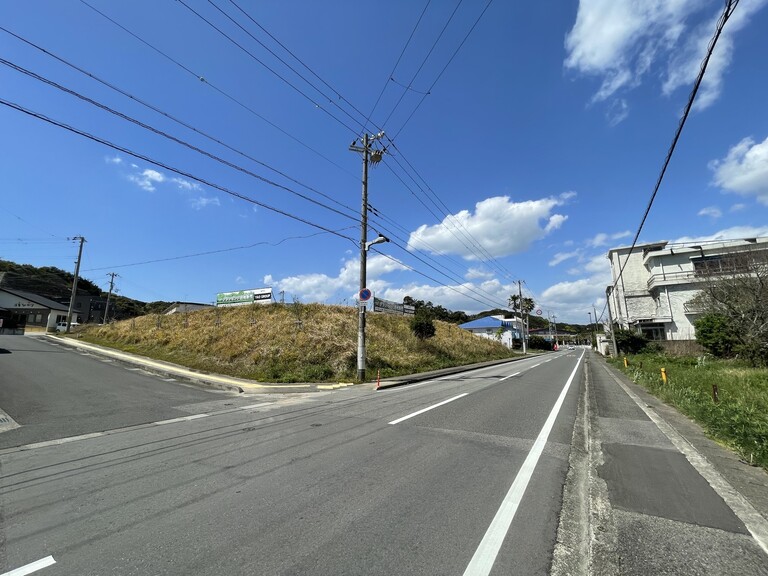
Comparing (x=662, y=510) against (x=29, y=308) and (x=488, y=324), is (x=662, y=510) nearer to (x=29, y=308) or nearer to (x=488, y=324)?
(x=488, y=324)

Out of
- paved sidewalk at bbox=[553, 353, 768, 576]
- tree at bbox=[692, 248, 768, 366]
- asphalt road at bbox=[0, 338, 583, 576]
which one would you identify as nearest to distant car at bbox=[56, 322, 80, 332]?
asphalt road at bbox=[0, 338, 583, 576]

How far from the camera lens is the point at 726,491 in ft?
15.2

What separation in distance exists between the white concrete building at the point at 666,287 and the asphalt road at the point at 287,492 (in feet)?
145

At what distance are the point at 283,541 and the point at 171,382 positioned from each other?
15094 mm

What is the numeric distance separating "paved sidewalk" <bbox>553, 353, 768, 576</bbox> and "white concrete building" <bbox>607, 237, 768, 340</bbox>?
41750 mm

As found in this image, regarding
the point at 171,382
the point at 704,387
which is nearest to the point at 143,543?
the point at 171,382

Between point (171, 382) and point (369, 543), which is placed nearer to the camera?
point (369, 543)

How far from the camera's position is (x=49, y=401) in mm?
10641

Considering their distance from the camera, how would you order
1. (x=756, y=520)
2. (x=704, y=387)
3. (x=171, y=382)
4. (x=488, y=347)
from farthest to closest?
(x=488, y=347) → (x=171, y=382) → (x=704, y=387) → (x=756, y=520)

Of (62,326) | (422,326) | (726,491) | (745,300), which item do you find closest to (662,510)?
(726,491)

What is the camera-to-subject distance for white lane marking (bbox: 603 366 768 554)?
3.63 meters

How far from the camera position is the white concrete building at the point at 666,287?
144 feet

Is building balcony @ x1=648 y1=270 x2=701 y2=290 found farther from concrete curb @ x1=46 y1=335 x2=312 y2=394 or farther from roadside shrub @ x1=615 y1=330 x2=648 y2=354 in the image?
concrete curb @ x1=46 y1=335 x2=312 y2=394

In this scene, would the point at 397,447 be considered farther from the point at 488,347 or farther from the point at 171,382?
the point at 488,347
